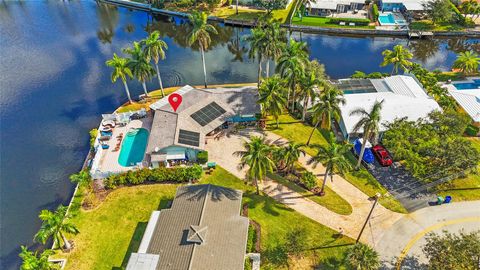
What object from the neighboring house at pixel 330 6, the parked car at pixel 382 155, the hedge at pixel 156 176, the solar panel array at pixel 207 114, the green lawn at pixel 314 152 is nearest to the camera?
the green lawn at pixel 314 152

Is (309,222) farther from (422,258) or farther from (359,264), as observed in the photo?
(422,258)

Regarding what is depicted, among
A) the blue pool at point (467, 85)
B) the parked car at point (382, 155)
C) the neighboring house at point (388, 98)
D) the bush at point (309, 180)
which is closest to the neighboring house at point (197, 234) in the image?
the bush at point (309, 180)

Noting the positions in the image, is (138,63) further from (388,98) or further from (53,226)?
(388,98)

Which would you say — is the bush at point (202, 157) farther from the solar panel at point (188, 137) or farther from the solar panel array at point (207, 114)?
the solar panel array at point (207, 114)

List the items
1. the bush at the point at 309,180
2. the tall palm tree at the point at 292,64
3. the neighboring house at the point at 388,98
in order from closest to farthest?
1. the bush at the point at 309,180
2. the tall palm tree at the point at 292,64
3. the neighboring house at the point at 388,98

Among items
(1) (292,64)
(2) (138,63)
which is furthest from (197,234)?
(2) (138,63)
